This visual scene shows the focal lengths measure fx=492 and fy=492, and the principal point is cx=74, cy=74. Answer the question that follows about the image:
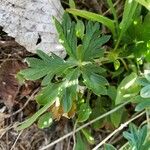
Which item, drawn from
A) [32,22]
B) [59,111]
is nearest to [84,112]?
[59,111]

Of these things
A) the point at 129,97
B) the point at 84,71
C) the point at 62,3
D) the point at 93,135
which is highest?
the point at 62,3

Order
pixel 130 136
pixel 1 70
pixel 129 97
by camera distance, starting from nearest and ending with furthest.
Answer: pixel 130 136
pixel 129 97
pixel 1 70

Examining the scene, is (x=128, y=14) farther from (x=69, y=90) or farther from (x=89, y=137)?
(x=89, y=137)

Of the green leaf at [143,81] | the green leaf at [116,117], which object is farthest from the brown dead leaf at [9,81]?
the green leaf at [143,81]

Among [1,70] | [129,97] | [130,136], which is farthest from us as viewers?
[1,70]

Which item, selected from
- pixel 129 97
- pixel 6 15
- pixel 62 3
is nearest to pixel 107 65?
pixel 129 97

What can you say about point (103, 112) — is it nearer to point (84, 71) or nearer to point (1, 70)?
point (84, 71)

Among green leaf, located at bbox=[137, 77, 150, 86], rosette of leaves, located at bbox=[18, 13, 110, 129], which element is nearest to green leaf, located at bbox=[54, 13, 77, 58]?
rosette of leaves, located at bbox=[18, 13, 110, 129]
